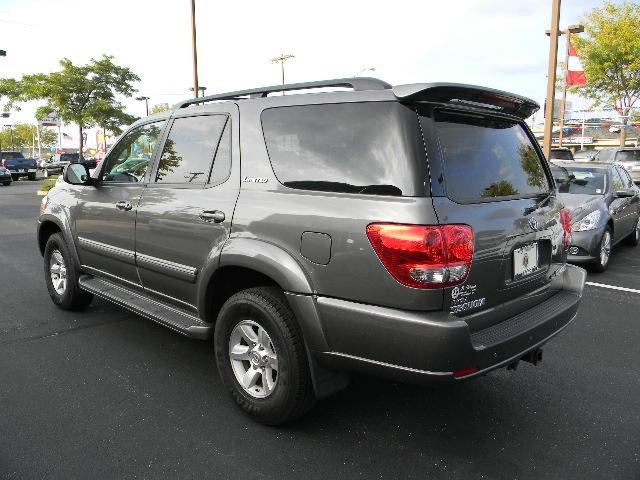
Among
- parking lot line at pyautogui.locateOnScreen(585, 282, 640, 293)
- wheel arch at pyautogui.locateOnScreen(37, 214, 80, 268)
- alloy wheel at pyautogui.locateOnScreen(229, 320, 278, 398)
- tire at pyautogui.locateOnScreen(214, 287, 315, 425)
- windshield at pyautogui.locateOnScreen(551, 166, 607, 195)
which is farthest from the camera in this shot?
windshield at pyautogui.locateOnScreen(551, 166, 607, 195)

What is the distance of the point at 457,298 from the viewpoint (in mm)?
2438

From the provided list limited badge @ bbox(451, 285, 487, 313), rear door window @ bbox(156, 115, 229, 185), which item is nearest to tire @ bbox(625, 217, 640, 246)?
limited badge @ bbox(451, 285, 487, 313)

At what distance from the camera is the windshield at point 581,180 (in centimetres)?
765

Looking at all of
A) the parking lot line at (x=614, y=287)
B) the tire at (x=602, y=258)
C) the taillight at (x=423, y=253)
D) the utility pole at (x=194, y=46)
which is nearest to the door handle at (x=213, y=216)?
the taillight at (x=423, y=253)

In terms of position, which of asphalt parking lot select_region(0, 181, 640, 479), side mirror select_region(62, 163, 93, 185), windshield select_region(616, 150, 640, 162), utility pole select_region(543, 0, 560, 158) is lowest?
asphalt parking lot select_region(0, 181, 640, 479)

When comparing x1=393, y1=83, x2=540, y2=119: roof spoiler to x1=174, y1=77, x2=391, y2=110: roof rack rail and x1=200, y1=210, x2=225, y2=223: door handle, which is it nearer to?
x1=174, y1=77, x2=391, y2=110: roof rack rail

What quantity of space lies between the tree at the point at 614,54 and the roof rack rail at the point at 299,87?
2976 centimetres

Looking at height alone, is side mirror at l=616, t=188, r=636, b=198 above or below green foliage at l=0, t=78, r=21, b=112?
below

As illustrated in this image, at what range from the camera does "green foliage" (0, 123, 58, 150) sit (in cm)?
10412

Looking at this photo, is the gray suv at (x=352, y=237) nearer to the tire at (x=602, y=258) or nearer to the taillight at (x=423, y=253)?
the taillight at (x=423, y=253)

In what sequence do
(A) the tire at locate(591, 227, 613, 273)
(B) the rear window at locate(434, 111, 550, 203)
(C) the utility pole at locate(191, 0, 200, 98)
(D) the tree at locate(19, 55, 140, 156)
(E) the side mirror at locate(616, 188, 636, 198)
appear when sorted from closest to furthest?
(B) the rear window at locate(434, 111, 550, 203) < (A) the tire at locate(591, 227, 613, 273) < (E) the side mirror at locate(616, 188, 636, 198) < (C) the utility pole at locate(191, 0, 200, 98) < (D) the tree at locate(19, 55, 140, 156)

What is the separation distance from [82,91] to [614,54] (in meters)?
27.6

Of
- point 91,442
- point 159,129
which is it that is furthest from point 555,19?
point 91,442

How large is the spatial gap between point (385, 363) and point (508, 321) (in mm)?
752
